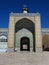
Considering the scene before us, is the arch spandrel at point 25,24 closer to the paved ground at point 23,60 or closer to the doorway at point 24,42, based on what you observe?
the doorway at point 24,42

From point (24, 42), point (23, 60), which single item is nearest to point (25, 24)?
point (24, 42)

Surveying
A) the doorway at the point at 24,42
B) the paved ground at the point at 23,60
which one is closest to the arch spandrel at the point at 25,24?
the doorway at the point at 24,42

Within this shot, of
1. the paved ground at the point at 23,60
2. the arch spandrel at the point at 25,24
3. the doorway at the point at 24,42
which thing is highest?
the arch spandrel at the point at 25,24

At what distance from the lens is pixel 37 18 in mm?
18094

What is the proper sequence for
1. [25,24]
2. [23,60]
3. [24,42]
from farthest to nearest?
1. [24,42]
2. [25,24]
3. [23,60]

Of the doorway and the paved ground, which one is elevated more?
the doorway

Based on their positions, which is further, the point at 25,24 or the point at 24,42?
the point at 24,42

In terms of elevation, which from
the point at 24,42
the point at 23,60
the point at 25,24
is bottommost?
the point at 23,60

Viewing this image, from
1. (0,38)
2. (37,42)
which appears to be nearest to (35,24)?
(37,42)

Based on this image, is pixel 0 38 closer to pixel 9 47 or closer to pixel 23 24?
pixel 23 24

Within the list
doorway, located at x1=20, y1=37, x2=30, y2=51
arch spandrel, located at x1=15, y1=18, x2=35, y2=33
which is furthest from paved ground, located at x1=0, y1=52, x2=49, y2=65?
doorway, located at x1=20, y1=37, x2=30, y2=51

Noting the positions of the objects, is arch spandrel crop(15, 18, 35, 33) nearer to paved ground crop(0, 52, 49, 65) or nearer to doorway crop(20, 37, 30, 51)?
doorway crop(20, 37, 30, 51)

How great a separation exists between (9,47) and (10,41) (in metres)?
0.66

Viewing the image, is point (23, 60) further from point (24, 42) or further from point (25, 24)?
point (24, 42)
